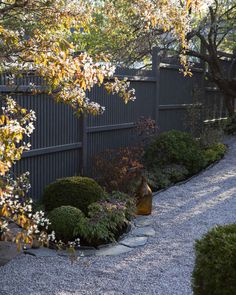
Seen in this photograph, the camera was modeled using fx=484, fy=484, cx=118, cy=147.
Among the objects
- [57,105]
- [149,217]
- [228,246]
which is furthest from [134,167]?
[228,246]

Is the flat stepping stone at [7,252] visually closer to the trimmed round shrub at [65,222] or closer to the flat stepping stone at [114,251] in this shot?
the trimmed round shrub at [65,222]

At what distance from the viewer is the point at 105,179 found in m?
7.07

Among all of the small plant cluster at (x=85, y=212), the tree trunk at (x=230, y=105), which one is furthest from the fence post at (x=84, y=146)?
the tree trunk at (x=230, y=105)

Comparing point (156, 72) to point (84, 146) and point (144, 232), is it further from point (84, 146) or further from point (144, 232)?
point (144, 232)

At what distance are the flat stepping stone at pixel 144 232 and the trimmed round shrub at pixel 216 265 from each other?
256cm

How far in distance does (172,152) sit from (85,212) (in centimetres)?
343

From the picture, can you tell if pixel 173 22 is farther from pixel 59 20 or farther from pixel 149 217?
pixel 149 217

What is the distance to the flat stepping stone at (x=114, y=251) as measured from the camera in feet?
16.3

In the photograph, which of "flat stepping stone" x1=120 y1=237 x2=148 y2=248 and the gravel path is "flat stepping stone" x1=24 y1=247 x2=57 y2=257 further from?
"flat stepping stone" x1=120 y1=237 x2=148 y2=248

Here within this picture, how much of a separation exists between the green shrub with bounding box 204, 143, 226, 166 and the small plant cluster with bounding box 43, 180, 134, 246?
4.31 metres

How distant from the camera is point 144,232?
18.7 feet

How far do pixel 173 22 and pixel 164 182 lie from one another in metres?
4.33

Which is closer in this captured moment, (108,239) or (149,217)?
(108,239)

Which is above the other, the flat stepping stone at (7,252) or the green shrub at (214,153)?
the green shrub at (214,153)
